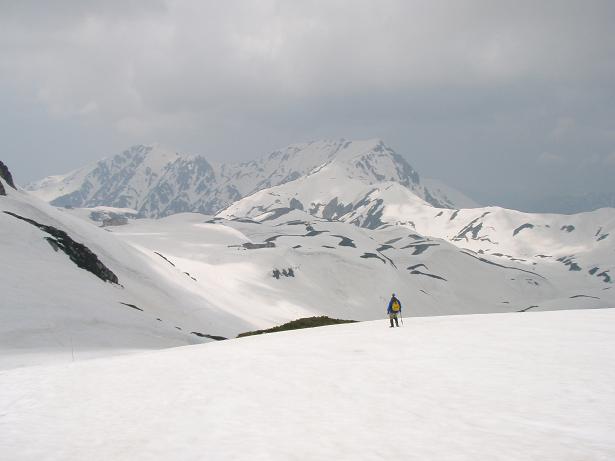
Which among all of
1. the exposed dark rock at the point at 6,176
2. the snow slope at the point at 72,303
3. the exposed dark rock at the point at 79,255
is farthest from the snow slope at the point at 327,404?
the exposed dark rock at the point at 6,176

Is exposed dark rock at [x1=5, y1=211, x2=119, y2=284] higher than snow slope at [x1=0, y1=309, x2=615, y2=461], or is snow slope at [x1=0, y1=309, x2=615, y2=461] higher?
exposed dark rock at [x1=5, y1=211, x2=119, y2=284]

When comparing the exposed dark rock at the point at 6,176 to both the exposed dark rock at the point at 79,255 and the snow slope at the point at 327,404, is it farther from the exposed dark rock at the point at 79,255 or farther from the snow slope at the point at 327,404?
the snow slope at the point at 327,404

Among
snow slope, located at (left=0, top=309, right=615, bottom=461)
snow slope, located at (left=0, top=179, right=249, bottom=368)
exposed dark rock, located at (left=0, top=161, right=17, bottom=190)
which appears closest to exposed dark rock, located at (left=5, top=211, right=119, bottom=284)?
snow slope, located at (left=0, top=179, right=249, bottom=368)

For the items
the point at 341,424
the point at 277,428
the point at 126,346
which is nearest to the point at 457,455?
the point at 341,424

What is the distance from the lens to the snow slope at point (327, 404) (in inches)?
337

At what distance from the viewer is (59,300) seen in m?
35.7

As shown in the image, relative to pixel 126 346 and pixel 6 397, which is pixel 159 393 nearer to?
pixel 6 397

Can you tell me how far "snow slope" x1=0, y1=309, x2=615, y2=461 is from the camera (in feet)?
28.1

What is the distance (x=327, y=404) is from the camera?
11336mm

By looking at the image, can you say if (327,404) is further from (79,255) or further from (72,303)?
(79,255)

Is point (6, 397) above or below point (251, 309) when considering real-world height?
below

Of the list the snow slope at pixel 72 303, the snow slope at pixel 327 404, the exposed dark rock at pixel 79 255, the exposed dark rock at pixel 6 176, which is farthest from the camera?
the exposed dark rock at pixel 6 176

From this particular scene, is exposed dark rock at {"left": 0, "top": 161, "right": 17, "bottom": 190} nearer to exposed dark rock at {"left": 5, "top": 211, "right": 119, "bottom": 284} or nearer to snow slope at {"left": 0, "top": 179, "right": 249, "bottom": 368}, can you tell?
snow slope at {"left": 0, "top": 179, "right": 249, "bottom": 368}

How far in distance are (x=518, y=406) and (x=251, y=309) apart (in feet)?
265
